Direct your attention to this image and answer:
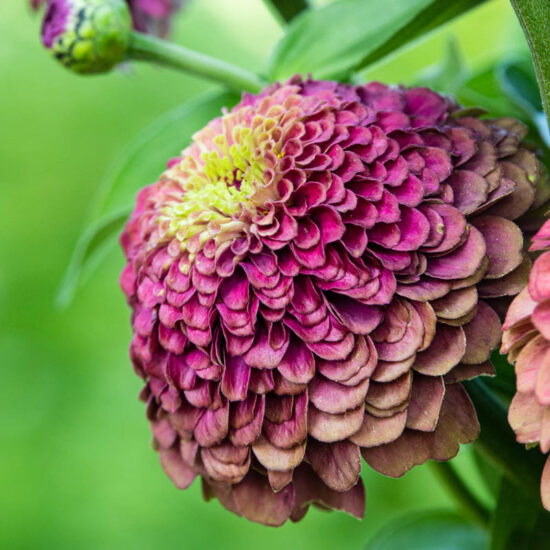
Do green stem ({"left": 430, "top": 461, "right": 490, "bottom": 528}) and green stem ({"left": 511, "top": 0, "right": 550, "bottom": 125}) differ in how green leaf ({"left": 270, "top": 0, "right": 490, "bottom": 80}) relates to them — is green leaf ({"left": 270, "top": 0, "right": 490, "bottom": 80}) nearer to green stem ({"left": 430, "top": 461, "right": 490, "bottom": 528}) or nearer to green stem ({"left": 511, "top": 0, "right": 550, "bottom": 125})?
green stem ({"left": 511, "top": 0, "right": 550, "bottom": 125})

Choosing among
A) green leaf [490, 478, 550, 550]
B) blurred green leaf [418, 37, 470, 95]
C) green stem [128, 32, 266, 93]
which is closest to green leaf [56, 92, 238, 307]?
green stem [128, 32, 266, 93]

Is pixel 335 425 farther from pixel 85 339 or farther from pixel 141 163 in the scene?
pixel 85 339

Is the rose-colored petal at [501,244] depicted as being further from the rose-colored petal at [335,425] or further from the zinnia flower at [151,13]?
the zinnia flower at [151,13]

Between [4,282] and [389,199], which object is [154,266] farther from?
[4,282]

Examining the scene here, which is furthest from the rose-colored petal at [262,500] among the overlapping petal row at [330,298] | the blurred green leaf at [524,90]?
the blurred green leaf at [524,90]

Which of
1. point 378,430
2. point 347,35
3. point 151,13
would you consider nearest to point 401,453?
point 378,430
